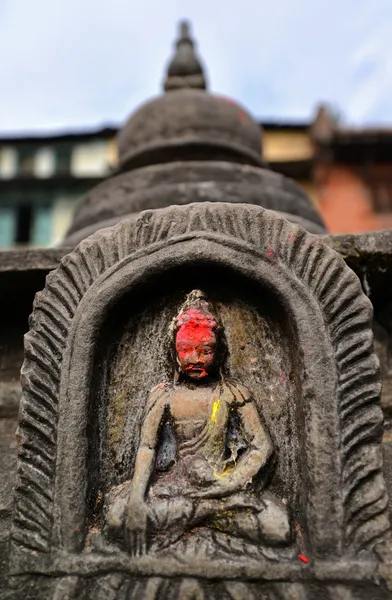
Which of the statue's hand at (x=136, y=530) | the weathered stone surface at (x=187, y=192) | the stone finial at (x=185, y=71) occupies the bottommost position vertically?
the statue's hand at (x=136, y=530)

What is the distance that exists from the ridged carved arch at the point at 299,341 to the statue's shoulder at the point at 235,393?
0.32 metres

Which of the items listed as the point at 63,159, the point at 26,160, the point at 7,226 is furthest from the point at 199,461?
the point at 26,160

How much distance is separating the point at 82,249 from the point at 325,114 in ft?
42.2

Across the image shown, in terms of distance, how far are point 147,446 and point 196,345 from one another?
551 millimetres

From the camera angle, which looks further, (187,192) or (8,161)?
(8,161)

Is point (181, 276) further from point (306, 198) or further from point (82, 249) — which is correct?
point (306, 198)

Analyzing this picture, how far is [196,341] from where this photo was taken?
266 centimetres

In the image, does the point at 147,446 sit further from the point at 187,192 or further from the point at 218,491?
the point at 187,192

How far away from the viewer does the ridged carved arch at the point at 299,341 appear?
7.49ft

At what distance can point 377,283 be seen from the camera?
3.17 metres

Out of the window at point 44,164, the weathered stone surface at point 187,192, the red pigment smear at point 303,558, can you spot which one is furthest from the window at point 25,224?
the red pigment smear at point 303,558

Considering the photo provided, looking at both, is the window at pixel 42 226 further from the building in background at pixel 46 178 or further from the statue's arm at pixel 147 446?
the statue's arm at pixel 147 446

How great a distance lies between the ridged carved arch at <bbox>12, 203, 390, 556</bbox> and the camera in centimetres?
228

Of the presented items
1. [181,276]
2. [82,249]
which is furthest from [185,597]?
[82,249]
